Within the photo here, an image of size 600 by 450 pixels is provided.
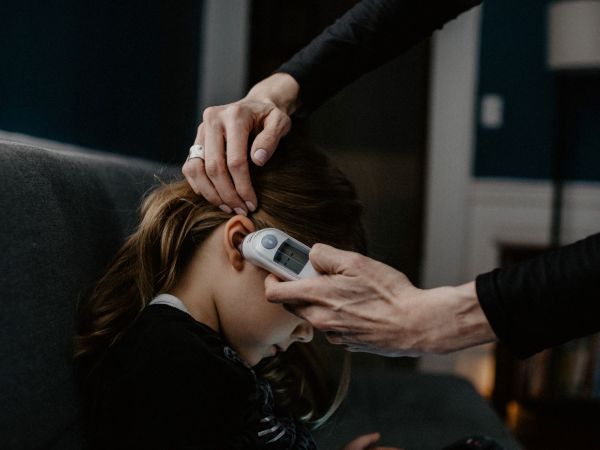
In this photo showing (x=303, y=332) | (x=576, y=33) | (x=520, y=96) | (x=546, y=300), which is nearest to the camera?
(x=546, y=300)

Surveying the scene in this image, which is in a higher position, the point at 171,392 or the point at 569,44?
the point at 569,44

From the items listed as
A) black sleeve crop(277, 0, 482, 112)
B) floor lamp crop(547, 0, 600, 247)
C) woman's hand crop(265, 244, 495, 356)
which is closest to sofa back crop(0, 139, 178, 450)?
woman's hand crop(265, 244, 495, 356)

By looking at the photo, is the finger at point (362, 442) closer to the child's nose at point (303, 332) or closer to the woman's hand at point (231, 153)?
the child's nose at point (303, 332)

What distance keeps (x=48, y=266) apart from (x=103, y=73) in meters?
1.17

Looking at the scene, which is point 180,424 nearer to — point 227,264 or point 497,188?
point 227,264

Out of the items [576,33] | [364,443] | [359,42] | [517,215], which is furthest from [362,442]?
[517,215]

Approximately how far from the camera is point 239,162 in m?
0.79

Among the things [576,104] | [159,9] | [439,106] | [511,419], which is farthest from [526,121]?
[159,9]

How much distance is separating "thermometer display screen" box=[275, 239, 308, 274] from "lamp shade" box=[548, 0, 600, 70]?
7.39 feet

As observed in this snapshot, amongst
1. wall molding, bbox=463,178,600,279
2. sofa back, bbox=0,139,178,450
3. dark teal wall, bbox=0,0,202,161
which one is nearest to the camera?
sofa back, bbox=0,139,178,450

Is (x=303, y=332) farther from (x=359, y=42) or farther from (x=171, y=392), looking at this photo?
(x=359, y=42)

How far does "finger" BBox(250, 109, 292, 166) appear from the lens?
82cm

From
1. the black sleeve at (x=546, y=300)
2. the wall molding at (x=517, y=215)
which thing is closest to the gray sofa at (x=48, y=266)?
the black sleeve at (x=546, y=300)

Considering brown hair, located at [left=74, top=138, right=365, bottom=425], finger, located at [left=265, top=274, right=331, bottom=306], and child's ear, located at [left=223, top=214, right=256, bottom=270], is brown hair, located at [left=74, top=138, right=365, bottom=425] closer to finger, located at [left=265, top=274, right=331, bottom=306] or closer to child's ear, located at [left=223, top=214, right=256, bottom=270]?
child's ear, located at [left=223, top=214, right=256, bottom=270]
